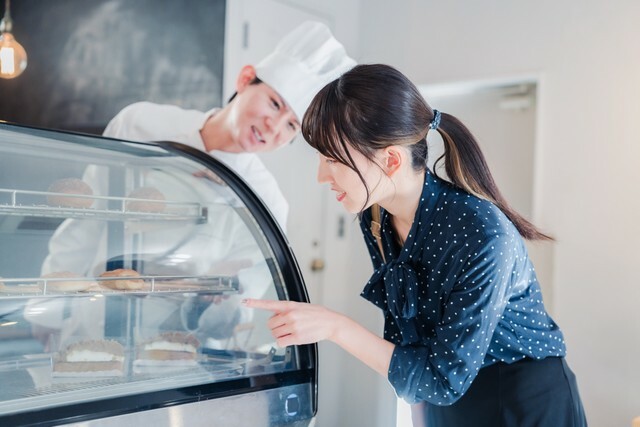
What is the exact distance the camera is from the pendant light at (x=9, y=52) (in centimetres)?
176

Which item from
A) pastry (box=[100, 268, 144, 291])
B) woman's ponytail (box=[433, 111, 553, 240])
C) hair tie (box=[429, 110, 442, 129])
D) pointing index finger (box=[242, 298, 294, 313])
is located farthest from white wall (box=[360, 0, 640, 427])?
pastry (box=[100, 268, 144, 291])

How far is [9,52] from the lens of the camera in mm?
1768

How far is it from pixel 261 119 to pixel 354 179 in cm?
89

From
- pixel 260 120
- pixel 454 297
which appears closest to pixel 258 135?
pixel 260 120

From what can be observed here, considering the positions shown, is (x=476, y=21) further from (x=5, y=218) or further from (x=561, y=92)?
(x=5, y=218)

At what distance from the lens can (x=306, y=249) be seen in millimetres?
3150

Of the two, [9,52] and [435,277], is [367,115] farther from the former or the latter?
[9,52]

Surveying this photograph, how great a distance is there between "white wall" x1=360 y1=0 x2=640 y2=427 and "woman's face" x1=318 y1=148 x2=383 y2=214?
1642 mm

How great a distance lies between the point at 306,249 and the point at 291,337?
1.90 m

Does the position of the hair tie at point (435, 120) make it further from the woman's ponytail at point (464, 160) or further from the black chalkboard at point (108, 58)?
the black chalkboard at point (108, 58)

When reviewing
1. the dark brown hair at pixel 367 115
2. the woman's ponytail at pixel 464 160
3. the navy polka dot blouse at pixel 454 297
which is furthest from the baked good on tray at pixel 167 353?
the woman's ponytail at pixel 464 160

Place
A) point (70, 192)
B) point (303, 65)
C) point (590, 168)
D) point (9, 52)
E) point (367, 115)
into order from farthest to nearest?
1. point (590, 168)
2. point (303, 65)
3. point (9, 52)
4. point (70, 192)
5. point (367, 115)

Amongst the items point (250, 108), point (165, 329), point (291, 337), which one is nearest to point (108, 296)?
point (165, 329)

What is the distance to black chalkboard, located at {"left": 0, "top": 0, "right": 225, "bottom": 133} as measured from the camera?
1959mm
